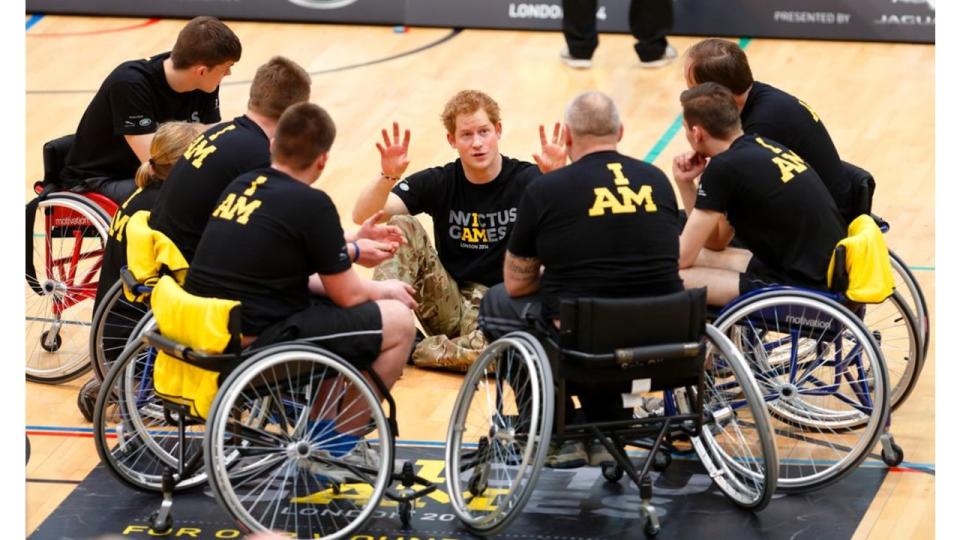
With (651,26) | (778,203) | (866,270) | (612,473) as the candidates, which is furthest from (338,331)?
(651,26)

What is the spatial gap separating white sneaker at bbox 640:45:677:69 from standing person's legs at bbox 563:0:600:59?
0.35m

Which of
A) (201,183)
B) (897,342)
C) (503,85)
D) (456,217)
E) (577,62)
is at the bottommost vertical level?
(897,342)

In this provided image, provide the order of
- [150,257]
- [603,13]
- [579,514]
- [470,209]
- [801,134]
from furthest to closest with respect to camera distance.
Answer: [603,13]
[470,209]
[801,134]
[150,257]
[579,514]

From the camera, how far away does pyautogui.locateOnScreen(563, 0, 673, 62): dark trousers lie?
9.76m

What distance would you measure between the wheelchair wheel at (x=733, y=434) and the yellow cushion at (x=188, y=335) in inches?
56.4

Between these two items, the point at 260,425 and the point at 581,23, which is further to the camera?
the point at 581,23

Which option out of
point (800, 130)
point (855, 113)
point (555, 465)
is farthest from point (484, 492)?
point (855, 113)

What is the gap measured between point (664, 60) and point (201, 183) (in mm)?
5321

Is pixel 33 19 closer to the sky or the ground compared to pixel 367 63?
closer to the sky

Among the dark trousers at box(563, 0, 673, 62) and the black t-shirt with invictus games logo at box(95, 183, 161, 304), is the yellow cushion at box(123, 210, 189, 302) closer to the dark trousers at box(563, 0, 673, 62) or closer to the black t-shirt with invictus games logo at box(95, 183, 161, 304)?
the black t-shirt with invictus games logo at box(95, 183, 161, 304)

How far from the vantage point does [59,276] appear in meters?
6.18

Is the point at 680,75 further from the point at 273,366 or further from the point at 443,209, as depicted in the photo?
the point at 273,366

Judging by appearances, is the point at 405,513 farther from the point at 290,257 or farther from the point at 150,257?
the point at 150,257

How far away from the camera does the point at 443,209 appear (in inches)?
236
